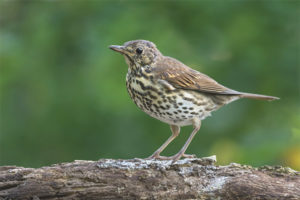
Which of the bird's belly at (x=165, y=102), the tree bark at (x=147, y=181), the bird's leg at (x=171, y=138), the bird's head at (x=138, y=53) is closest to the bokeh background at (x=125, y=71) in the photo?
the bird's leg at (x=171, y=138)

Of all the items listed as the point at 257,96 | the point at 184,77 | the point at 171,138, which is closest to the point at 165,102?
the point at 184,77

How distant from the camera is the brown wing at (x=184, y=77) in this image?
5.52 m

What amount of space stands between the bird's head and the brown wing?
0.39 feet

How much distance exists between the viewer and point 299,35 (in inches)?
238

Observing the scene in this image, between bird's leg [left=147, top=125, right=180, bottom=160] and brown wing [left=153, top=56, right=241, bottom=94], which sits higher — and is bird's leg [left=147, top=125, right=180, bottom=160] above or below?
below

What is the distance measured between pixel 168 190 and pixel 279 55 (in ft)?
7.59

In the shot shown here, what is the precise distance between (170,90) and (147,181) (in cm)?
113

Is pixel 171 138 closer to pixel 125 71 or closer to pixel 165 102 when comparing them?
pixel 165 102

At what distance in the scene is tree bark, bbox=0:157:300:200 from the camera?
442cm

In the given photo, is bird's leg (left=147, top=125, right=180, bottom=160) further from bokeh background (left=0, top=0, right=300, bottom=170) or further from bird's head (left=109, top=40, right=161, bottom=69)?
bird's head (left=109, top=40, right=161, bottom=69)

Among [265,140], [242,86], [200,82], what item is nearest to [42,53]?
[200,82]

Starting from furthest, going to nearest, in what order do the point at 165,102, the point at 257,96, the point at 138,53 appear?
the point at 257,96 < the point at 138,53 < the point at 165,102

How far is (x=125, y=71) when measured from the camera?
6184 mm

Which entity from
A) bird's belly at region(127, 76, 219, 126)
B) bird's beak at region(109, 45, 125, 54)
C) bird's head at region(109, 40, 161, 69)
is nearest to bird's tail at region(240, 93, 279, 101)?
bird's belly at region(127, 76, 219, 126)
